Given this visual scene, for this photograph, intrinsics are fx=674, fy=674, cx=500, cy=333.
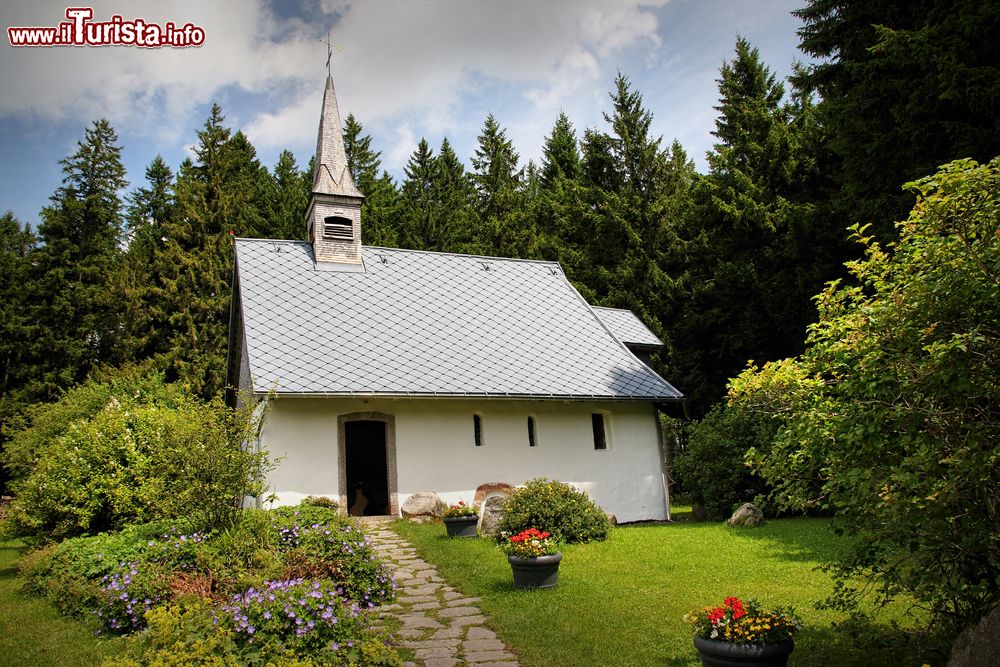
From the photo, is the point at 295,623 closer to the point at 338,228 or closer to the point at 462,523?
the point at 462,523

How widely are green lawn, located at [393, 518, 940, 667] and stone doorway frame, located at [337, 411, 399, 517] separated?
2.06 meters

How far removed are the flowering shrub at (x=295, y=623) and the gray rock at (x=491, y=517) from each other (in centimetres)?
636

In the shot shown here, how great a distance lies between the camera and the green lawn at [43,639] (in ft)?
20.8

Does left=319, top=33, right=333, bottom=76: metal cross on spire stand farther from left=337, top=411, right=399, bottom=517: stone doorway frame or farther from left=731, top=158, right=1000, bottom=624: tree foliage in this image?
left=731, top=158, right=1000, bottom=624: tree foliage

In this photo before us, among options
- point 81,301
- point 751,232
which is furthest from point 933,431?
point 81,301

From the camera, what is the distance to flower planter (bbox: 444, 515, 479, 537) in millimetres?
12055

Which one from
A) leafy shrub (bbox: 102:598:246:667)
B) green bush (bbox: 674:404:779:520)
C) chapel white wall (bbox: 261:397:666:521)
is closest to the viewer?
leafy shrub (bbox: 102:598:246:667)

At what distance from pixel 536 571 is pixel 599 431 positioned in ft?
32.2

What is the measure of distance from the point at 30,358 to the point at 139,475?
19.8 meters

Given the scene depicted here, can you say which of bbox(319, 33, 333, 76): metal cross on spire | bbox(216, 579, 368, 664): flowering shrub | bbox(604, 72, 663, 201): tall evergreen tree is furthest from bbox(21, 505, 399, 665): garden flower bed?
bbox(604, 72, 663, 201): tall evergreen tree

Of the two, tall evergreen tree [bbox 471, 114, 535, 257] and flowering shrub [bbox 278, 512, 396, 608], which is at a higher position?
tall evergreen tree [bbox 471, 114, 535, 257]

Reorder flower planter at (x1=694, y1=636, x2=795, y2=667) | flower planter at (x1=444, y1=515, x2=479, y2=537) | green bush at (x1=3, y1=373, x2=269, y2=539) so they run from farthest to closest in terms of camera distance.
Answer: flower planter at (x1=444, y1=515, x2=479, y2=537)
green bush at (x1=3, y1=373, x2=269, y2=539)
flower planter at (x1=694, y1=636, x2=795, y2=667)

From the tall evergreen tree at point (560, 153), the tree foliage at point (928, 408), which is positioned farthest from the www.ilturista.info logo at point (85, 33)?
the tall evergreen tree at point (560, 153)

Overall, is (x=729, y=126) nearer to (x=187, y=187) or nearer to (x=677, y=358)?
(x=677, y=358)
